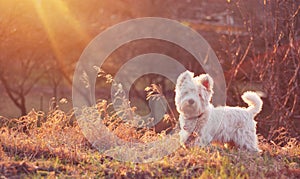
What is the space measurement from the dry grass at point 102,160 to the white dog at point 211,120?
0.29 metres

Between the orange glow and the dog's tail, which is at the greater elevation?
the orange glow

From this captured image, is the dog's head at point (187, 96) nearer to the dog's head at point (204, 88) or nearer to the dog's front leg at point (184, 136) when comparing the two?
the dog's head at point (204, 88)

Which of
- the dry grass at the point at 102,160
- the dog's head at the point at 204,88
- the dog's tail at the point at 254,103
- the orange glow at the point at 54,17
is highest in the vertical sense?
the orange glow at the point at 54,17

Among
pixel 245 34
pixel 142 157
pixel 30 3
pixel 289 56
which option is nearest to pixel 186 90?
pixel 142 157

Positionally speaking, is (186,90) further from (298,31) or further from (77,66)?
(77,66)

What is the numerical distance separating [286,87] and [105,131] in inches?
185

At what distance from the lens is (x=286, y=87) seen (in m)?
10.3

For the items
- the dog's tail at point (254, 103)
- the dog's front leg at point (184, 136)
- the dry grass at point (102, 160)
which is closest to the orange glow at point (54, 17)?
the dry grass at point (102, 160)

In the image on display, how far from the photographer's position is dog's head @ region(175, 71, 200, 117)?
20.6ft

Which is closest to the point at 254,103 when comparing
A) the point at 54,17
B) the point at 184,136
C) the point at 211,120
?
the point at 211,120

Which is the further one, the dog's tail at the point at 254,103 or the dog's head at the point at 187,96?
the dog's tail at the point at 254,103

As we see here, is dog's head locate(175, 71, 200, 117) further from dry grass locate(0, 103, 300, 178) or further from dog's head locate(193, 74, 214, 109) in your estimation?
dry grass locate(0, 103, 300, 178)

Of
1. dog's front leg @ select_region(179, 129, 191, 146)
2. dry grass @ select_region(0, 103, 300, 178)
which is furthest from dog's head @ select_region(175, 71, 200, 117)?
dry grass @ select_region(0, 103, 300, 178)

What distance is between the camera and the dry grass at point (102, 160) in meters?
5.11
